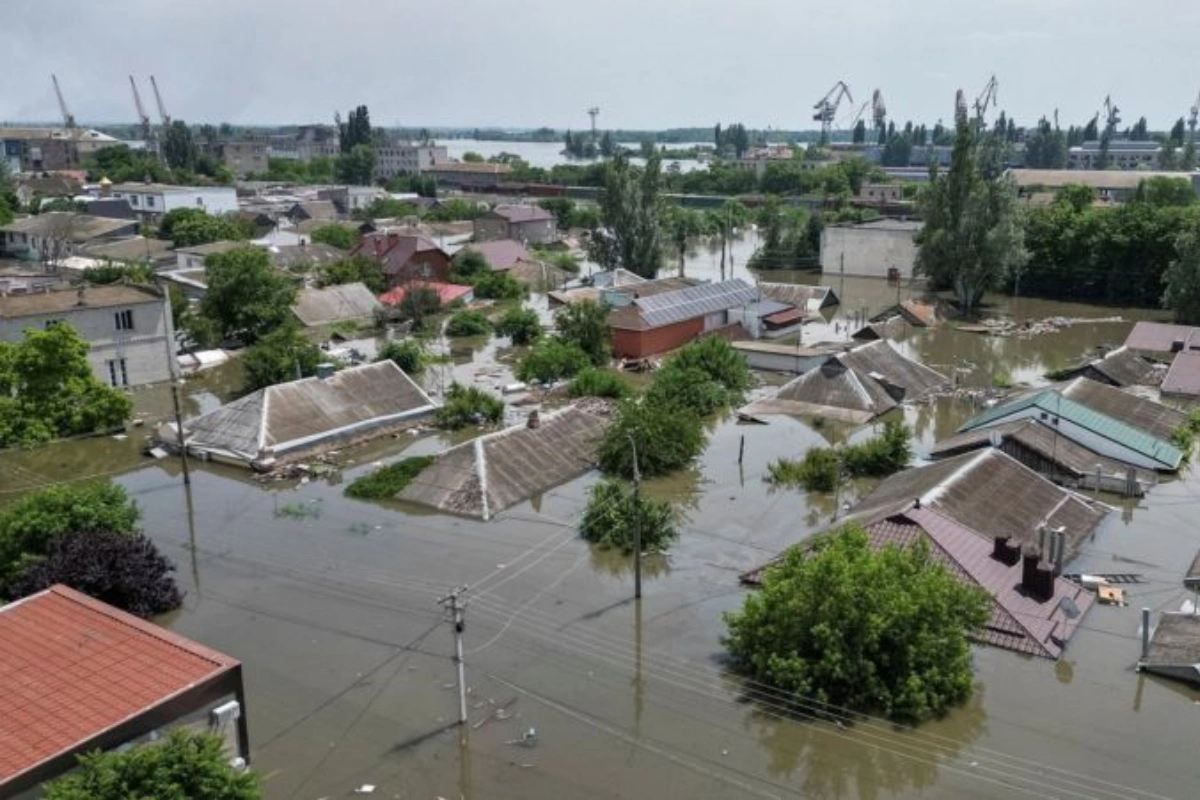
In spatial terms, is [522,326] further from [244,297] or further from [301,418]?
[301,418]

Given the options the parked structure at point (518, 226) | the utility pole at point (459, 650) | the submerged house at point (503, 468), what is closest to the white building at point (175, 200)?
the parked structure at point (518, 226)

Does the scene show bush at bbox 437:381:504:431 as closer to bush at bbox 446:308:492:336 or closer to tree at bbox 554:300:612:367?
tree at bbox 554:300:612:367

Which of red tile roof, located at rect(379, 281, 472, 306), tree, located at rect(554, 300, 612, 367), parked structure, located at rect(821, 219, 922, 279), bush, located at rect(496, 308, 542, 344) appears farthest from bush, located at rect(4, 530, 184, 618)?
parked structure, located at rect(821, 219, 922, 279)

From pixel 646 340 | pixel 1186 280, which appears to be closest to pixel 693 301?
pixel 646 340

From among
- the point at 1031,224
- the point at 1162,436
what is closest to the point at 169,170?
the point at 1031,224

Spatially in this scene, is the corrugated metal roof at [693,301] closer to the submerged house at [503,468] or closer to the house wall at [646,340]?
the house wall at [646,340]

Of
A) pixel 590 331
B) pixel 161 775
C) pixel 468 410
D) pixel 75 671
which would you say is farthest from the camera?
pixel 590 331
